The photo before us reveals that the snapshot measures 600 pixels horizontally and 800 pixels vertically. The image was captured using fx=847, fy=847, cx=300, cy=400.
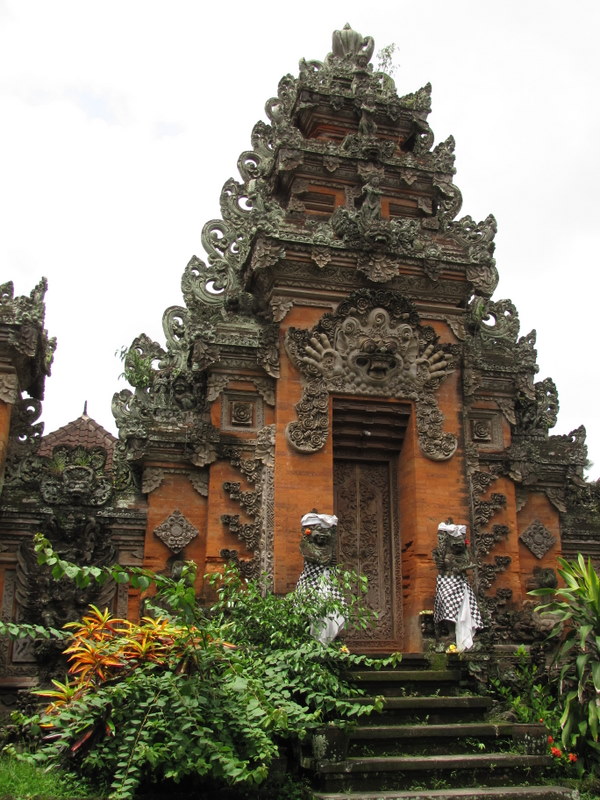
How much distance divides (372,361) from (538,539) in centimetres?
391

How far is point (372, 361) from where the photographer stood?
12.5 m

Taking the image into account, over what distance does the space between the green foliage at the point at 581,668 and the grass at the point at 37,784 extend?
16.2 ft

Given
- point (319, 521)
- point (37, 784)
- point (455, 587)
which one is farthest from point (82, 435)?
point (37, 784)

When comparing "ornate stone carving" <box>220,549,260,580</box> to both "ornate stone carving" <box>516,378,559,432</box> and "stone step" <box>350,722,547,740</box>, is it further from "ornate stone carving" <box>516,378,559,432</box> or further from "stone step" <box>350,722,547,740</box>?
"ornate stone carving" <box>516,378,559,432</box>

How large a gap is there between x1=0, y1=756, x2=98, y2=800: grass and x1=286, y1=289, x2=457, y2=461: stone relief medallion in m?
5.87

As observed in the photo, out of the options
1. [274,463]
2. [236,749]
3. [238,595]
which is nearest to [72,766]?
[236,749]

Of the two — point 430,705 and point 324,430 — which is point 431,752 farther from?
point 324,430

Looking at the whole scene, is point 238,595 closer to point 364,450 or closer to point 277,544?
point 277,544

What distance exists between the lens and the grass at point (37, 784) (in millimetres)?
6516

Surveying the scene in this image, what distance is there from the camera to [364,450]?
12.9 meters

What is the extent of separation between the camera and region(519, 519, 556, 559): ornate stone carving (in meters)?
13.2

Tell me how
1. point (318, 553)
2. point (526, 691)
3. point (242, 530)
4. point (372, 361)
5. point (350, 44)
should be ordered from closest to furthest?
point (526, 691)
point (318, 553)
point (242, 530)
point (372, 361)
point (350, 44)

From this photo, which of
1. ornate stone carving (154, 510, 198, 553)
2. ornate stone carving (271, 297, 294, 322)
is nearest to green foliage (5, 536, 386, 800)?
ornate stone carving (154, 510, 198, 553)

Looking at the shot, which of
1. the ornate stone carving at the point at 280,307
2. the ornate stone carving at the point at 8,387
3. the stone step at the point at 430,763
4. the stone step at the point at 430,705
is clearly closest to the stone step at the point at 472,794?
the stone step at the point at 430,763
